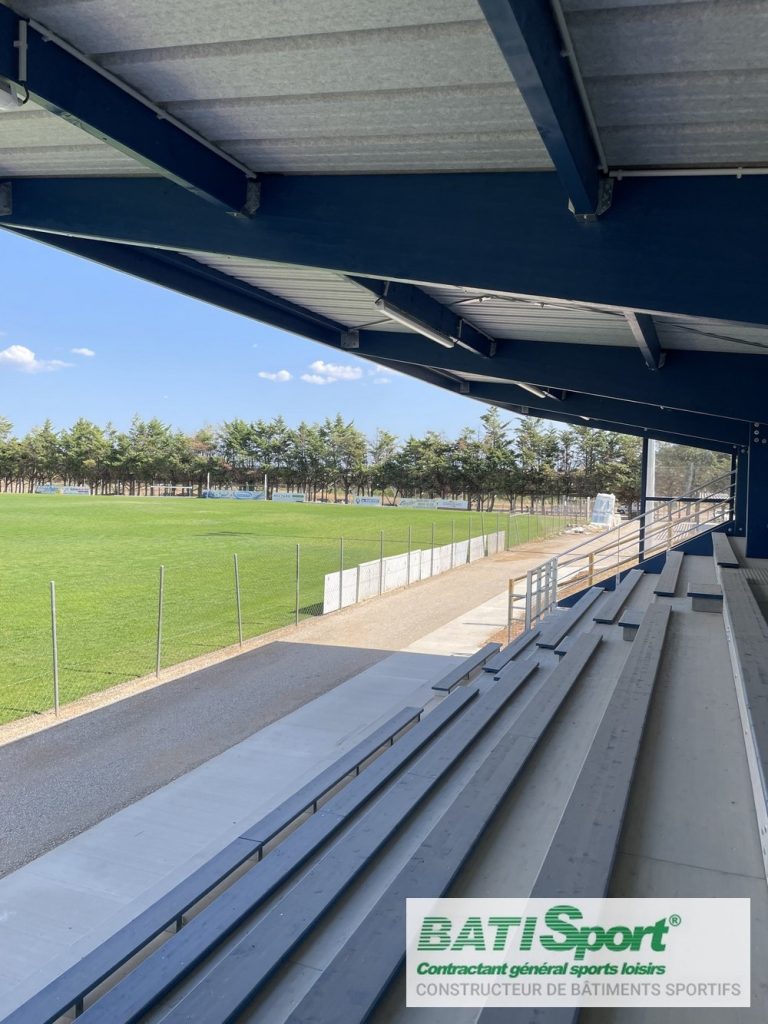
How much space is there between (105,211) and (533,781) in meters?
4.25

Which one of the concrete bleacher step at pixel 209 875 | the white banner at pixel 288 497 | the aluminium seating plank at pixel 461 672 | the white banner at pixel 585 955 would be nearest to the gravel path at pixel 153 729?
the concrete bleacher step at pixel 209 875

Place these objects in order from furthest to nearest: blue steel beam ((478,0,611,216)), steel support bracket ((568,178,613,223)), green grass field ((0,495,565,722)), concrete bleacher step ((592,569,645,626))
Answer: green grass field ((0,495,565,722))
concrete bleacher step ((592,569,645,626))
steel support bracket ((568,178,613,223))
blue steel beam ((478,0,611,216))

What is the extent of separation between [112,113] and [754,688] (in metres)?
4.22

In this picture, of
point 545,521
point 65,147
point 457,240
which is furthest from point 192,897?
point 545,521

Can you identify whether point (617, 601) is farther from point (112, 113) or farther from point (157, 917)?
point (112, 113)

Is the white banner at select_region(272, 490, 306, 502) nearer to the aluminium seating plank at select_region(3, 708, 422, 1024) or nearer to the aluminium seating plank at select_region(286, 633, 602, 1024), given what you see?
the aluminium seating plank at select_region(3, 708, 422, 1024)

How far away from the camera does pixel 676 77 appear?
2762mm

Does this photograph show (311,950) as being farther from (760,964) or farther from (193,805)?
(193,805)

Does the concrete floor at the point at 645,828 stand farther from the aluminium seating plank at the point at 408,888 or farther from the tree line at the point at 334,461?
the tree line at the point at 334,461

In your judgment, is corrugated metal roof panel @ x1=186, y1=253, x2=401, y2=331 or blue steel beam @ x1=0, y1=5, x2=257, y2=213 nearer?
blue steel beam @ x1=0, y1=5, x2=257, y2=213

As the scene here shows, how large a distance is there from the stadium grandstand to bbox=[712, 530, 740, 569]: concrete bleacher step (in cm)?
375

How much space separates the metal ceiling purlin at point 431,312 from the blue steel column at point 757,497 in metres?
5.21

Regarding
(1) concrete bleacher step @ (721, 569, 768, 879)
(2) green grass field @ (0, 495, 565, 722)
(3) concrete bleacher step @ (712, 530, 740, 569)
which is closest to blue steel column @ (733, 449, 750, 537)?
(3) concrete bleacher step @ (712, 530, 740, 569)

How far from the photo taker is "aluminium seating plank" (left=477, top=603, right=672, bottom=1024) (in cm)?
263
